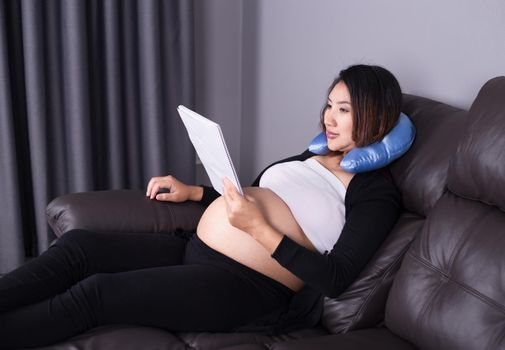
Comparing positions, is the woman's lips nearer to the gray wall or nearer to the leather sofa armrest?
the gray wall

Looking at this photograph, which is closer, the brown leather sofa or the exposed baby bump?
the brown leather sofa

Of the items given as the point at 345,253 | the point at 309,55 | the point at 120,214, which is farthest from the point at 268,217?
the point at 309,55

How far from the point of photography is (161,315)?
1465 mm

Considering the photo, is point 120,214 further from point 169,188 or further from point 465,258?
point 465,258

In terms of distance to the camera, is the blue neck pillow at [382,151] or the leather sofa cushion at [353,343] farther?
the blue neck pillow at [382,151]

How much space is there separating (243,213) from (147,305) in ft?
1.05

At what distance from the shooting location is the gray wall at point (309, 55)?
168 centimetres

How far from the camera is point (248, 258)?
1614 mm

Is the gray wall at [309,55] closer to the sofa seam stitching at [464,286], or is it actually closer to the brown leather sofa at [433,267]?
the brown leather sofa at [433,267]

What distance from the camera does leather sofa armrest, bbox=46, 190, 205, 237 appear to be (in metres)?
1.84

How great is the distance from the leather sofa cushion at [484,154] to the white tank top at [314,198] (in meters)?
0.33

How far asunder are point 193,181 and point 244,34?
763mm

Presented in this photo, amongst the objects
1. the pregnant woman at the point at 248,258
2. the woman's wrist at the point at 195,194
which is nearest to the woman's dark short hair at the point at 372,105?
the pregnant woman at the point at 248,258

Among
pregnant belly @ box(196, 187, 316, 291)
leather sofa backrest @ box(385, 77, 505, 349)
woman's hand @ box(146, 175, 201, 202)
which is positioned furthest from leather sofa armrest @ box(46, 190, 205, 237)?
leather sofa backrest @ box(385, 77, 505, 349)
